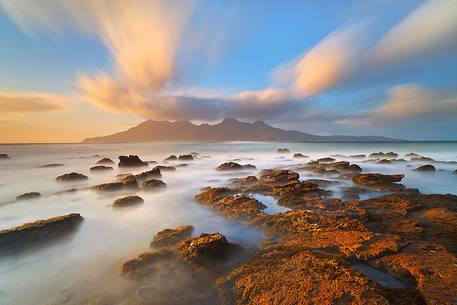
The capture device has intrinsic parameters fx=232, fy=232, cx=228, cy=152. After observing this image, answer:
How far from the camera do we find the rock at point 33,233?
267 inches

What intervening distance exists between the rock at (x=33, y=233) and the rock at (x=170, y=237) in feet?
11.7

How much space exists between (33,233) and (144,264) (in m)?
4.37

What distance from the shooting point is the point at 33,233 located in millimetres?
7164

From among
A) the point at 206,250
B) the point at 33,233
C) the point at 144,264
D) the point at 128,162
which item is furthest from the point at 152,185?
the point at 128,162

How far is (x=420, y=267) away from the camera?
4.00 metres

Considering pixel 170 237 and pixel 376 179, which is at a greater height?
pixel 376 179

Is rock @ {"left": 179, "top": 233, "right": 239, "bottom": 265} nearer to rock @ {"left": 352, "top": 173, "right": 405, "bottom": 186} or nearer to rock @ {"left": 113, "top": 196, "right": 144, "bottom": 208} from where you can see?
A: rock @ {"left": 113, "top": 196, "right": 144, "bottom": 208}

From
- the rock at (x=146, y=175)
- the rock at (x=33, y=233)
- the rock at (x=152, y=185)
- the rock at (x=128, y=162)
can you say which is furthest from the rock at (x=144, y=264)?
the rock at (x=128, y=162)

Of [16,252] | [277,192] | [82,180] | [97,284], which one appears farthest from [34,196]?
[277,192]

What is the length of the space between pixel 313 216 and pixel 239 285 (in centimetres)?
348

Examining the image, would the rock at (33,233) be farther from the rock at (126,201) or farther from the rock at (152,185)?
the rock at (152,185)

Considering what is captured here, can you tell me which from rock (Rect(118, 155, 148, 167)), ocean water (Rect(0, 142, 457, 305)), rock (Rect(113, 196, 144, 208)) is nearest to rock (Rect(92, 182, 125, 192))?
ocean water (Rect(0, 142, 457, 305))

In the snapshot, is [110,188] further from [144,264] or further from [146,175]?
[144,264]

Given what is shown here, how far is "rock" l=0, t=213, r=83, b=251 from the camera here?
22.2 feet
